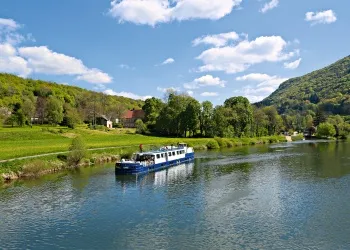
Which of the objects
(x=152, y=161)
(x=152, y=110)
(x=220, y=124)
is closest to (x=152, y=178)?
(x=152, y=161)

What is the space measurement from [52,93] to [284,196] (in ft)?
528

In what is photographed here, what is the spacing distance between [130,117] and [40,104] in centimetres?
5684

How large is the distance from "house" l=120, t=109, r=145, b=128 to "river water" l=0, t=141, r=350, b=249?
433 ft

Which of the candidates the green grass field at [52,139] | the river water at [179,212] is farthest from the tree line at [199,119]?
the river water at [179,212]

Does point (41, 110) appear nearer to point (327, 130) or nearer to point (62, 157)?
point (62, 157)

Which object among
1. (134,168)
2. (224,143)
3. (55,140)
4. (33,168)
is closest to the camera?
(33,168)

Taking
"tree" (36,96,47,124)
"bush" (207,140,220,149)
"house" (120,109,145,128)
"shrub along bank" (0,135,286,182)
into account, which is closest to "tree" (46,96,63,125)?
"tree" (36,96,47,124)

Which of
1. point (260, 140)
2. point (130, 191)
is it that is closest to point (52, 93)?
point (260, 140)

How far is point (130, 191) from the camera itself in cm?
4400

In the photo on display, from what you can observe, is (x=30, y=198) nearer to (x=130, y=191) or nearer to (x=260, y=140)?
(x=130, y=191)

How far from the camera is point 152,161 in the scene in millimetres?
64750

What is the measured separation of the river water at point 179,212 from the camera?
2602 centimetres

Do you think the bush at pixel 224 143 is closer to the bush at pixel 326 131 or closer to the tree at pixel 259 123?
the tree at pixel 259 123

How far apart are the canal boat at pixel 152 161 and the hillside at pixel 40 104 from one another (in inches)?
2501
